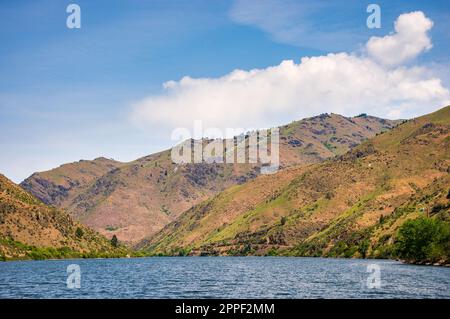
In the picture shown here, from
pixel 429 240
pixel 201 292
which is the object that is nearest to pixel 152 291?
pixel 201 292

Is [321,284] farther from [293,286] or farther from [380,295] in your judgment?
[380,295]

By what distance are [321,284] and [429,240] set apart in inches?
3321

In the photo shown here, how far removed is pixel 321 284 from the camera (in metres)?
112
